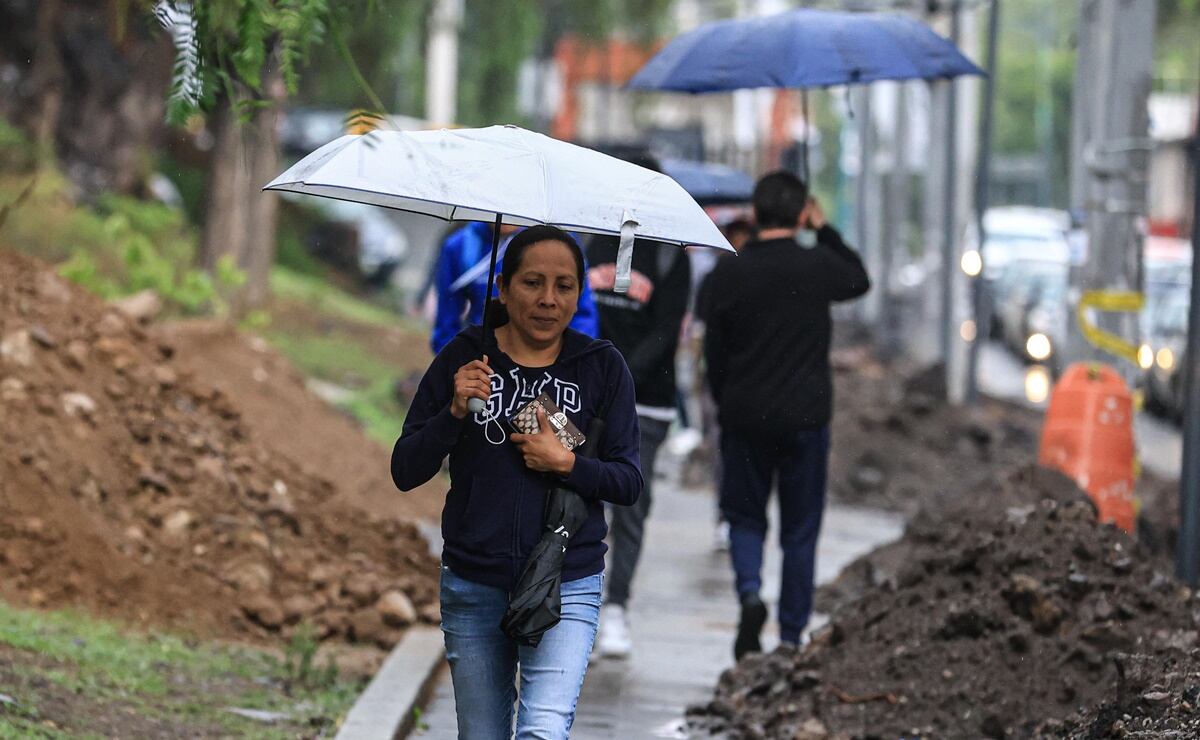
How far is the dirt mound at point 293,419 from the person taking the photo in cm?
1164

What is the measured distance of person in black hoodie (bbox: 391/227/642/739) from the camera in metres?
4.46

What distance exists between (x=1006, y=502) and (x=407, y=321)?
758 inches

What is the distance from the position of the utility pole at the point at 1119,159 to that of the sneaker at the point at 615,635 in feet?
14.7

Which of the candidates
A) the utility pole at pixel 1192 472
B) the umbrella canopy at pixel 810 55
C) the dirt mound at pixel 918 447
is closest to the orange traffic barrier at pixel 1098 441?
the utility pole at pixel 1192 472

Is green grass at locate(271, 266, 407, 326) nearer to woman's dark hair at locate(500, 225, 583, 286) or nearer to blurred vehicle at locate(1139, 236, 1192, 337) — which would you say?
blurred vehicle at locate(1139, 236, 1192, 337)

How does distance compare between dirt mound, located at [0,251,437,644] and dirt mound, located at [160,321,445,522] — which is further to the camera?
dirt mound, located at [160,321,445,522]

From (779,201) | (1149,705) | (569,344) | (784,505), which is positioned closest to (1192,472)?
(784,505)

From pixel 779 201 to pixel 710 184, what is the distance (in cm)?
476

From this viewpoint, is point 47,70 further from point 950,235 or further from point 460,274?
point 460,274

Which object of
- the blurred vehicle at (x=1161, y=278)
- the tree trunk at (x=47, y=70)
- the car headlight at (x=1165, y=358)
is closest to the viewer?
the tree trunk at (x=47, y=70)

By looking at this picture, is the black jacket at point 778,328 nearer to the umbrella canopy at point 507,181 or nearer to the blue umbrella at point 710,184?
the umbrella canopy at point 507,181

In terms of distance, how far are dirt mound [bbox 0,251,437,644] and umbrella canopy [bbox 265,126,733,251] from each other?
392 cm

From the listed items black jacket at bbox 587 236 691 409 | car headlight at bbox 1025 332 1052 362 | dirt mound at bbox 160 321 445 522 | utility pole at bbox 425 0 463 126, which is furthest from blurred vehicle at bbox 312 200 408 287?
black jacket at bbox 587 236 691 409

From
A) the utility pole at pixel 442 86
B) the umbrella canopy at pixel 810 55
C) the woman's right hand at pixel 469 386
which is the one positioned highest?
the utility pole at pixel 442 86
